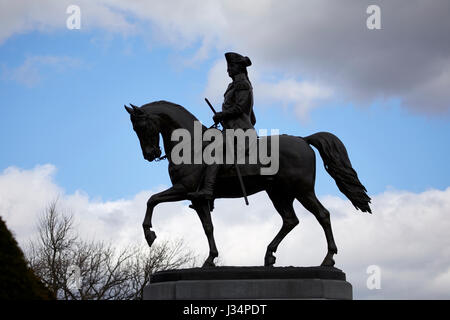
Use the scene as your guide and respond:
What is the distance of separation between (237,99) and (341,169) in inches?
94.0

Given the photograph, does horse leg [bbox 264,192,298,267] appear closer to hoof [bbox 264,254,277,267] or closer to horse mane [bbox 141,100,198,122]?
hoof [bbox 264,254,277,267]

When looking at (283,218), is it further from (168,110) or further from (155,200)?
(168,110)

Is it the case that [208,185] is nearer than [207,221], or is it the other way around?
[208,185]

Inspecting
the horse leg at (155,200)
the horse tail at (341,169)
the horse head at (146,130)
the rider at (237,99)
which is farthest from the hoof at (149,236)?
the horse tail at (341,169)

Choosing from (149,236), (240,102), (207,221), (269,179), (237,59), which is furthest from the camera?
(237,59)

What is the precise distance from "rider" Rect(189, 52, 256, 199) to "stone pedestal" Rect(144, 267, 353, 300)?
2.01 m

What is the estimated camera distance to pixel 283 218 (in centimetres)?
1343

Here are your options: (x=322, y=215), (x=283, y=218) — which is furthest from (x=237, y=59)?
(x=322, y=215)

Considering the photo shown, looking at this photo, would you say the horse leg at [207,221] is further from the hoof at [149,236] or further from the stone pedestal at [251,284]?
the hoof at [149,236]

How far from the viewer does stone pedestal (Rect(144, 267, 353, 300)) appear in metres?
11.9

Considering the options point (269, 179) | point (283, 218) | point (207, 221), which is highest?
point (269, 179)
